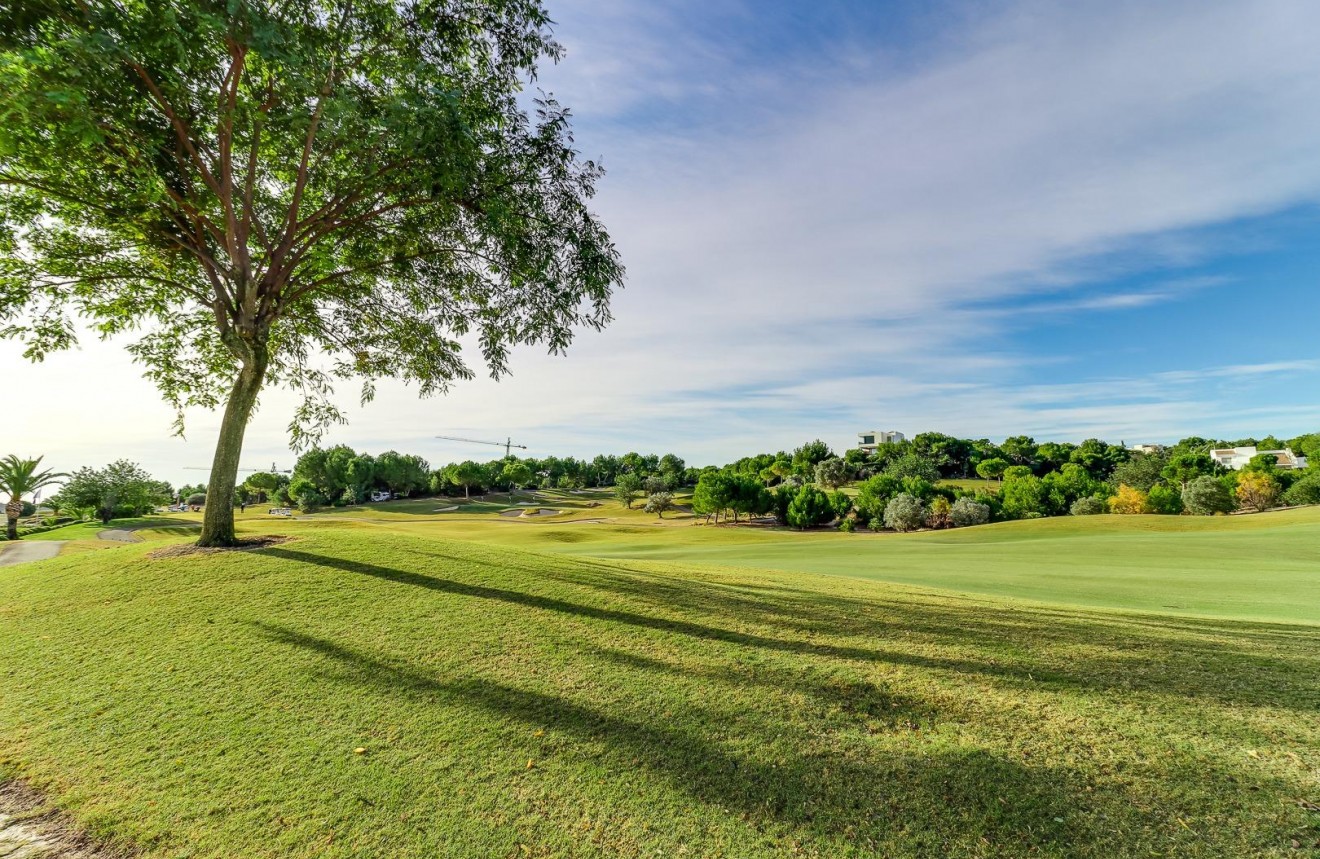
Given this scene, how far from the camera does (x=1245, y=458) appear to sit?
322ft

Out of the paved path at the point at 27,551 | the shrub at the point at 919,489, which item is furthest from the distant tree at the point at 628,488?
the paved path at the point at 27,551

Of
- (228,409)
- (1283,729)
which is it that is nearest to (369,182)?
(228,409)

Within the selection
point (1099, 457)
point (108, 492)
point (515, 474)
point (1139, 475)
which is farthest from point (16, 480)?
point (1099, 457)

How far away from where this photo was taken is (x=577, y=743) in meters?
4.40

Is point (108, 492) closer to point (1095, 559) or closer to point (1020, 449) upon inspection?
point (1095, 559)

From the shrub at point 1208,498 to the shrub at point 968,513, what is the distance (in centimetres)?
1788

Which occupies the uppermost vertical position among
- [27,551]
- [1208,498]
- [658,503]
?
[27,551]

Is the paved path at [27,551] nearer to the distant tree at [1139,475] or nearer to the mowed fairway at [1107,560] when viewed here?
the mowed fairway at [1107,560]

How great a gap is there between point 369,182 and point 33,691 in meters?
9.39

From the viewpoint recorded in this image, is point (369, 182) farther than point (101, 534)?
No

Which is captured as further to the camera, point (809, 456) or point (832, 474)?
point (809, 456)

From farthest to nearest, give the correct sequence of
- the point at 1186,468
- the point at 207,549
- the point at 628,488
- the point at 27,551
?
the point at 628,488 → the point at 1186,468 → the point at 27,551 → the point at 207,549

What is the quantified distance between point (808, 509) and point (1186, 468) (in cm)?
6531

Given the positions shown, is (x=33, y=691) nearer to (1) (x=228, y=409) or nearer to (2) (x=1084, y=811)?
(1) (x=228, y=409)
